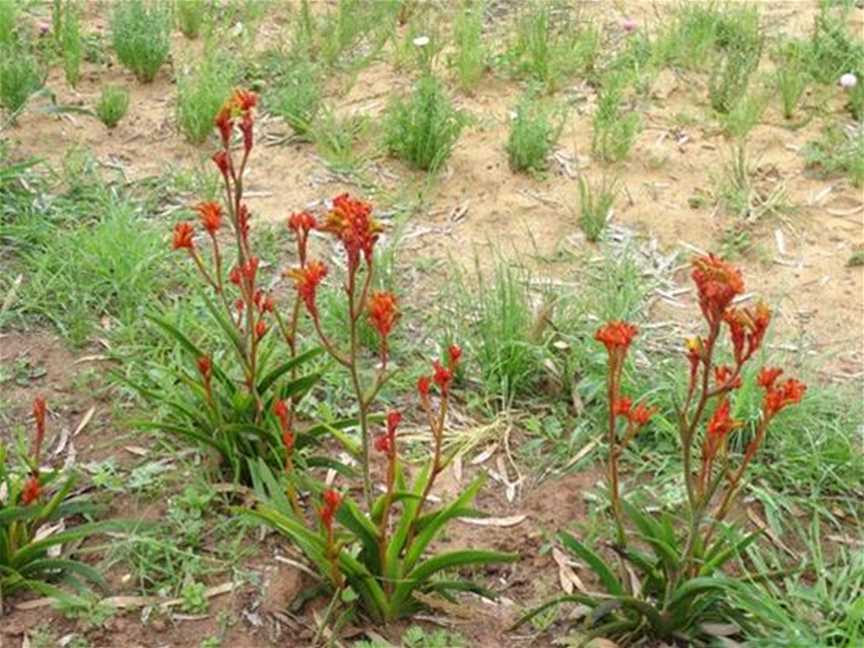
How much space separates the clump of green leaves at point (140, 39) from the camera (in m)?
5.23

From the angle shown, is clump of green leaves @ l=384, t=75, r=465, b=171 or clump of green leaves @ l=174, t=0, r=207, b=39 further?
clump of green leaves @ l=174, t=0, r=207, b=39

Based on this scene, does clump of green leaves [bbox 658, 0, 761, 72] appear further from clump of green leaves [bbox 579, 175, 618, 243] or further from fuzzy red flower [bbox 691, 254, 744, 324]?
fuzzy red flower [bbox 691, 254, 744, 324]

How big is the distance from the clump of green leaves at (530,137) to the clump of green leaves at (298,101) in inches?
30.6

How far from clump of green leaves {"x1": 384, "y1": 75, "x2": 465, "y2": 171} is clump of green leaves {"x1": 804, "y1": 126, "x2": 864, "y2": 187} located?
1.36m

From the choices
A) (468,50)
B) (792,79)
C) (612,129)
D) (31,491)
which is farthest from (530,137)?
(31,491)

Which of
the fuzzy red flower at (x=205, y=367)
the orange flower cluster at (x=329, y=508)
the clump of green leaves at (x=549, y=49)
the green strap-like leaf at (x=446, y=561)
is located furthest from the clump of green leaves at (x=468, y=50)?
the orange flower cluster at (x=329, y=508)

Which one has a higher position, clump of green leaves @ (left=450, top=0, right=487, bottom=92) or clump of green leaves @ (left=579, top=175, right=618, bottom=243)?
clump of green leaves @ (left=450, top=0, right=487, bottom=92)

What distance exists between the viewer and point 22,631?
2854mm

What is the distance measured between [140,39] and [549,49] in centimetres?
168

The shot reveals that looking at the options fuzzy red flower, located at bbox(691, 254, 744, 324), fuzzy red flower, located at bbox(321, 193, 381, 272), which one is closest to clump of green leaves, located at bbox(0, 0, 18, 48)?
fuzzy red flower, located at bbox(321, 193, 381, 272)

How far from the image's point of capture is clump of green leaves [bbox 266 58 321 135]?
5027mm

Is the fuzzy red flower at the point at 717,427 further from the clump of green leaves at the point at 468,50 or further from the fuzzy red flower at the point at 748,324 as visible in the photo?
the clump of green leaves at the point at 468,50

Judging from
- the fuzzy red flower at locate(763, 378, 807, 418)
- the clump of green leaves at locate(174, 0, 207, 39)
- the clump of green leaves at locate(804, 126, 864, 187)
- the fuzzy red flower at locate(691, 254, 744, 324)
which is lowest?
the clump of green leaves at locate(804, 126, 864, 187)

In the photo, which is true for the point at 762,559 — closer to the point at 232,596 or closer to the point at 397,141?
the point at 232,596
